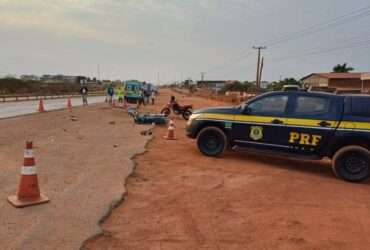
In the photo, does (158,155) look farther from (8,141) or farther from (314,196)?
(8,141)

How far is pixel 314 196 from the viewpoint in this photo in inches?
235

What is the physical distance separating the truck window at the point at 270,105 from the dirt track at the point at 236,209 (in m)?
1.36

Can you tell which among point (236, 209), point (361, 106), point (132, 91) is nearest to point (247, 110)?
point (361, 106)

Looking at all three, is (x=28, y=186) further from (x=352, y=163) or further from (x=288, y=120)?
(x=352, y=163)

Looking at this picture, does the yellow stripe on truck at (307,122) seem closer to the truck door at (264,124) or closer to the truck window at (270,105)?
the truck door at (264,124)

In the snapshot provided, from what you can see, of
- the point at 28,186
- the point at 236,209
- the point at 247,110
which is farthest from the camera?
the point at 247,110

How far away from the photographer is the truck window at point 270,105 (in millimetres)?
8164

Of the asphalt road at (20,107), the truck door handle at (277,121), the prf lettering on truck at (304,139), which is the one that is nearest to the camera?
the prf lettering on truck at (304,139)

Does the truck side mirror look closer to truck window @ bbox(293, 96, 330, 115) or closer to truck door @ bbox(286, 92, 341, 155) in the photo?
truck door @ bbox(286, 92, 341, 155)

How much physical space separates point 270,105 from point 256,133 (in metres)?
0.77

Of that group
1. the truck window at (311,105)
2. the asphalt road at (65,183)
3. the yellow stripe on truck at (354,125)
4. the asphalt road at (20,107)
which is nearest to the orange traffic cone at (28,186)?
the asphalt road at (65,183)

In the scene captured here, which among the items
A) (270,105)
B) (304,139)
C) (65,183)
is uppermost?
(270,105)

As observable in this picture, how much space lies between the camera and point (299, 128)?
7836 millimetres

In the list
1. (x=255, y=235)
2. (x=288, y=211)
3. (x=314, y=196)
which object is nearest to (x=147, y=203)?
(x=255, y=235)
